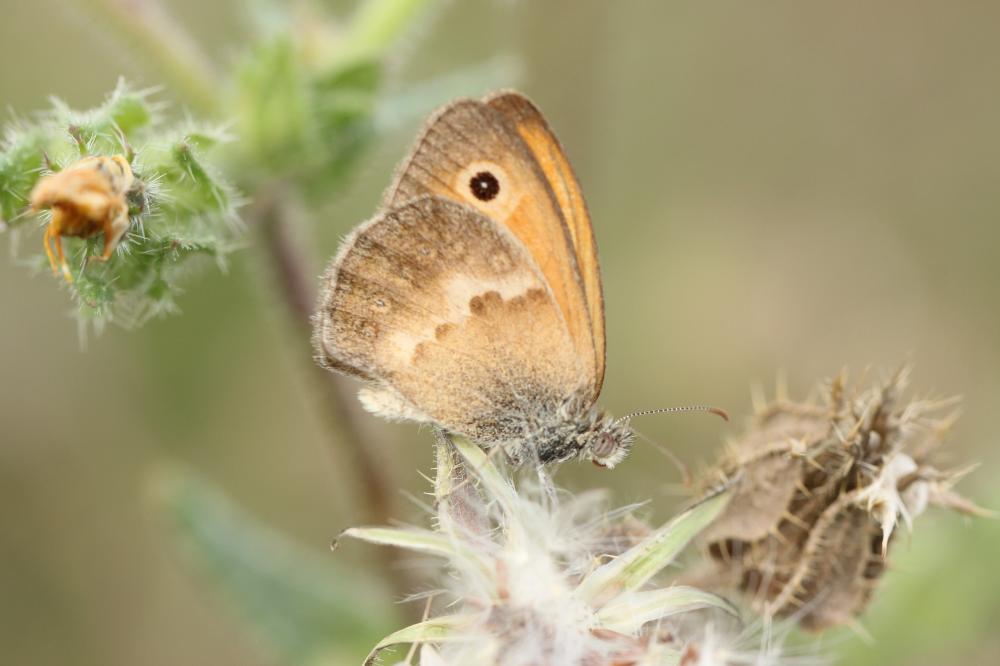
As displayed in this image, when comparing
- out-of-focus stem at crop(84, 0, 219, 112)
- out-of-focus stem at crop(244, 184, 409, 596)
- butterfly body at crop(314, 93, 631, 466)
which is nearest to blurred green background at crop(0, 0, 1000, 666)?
out-of-focus stem at crop(244, 184, 409, 596)

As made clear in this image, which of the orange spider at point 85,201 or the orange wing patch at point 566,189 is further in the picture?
the orange wing patch at point 566,189

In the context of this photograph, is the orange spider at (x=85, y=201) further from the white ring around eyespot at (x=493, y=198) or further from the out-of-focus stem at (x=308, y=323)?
the out-of-focus stem at (x=308, y=323)

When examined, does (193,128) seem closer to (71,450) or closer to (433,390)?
(433,390)

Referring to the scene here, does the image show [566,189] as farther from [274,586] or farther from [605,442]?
[274,586]

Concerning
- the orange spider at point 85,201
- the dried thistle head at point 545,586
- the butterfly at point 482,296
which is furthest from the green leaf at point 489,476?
the orange spider at point 85,201

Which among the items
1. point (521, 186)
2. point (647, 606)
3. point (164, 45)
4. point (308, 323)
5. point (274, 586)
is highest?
point (164, 45)

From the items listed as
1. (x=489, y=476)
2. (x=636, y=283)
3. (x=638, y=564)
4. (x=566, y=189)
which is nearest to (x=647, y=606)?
(x=638, y=564)

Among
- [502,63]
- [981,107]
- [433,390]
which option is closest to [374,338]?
[433,390]
